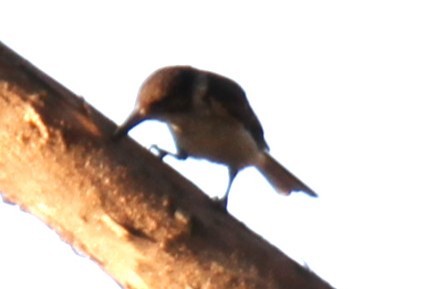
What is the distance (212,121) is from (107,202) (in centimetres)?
206

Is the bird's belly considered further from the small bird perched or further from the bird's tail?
the bird's tail

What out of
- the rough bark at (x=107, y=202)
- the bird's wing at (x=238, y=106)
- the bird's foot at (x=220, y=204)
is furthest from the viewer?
the bird's wing at (x=238, y=106)

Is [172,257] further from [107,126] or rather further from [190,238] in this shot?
[107,126]

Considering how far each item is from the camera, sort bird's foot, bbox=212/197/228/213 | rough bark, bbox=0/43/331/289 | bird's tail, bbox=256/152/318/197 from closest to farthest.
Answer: rough bark, bbox=0/43/331/289 → bird's foot, bbox=212/197/228/213 → bird's tail, bbox=256/152/318/197

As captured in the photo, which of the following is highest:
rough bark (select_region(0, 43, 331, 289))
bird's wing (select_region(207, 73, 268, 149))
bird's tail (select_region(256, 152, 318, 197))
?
rough bark (select_region(0, 43, 331, 289))

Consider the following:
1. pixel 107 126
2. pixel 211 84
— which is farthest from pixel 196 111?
pixel 107 126

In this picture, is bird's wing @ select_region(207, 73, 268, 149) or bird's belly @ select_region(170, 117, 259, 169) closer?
bird's belly @ select_region(170, 117, 259, 169)

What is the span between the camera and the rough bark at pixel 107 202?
3.14m

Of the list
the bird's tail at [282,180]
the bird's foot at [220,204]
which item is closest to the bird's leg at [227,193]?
the bird's foot at [220,204]

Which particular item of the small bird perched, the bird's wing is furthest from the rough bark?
the bird's wing

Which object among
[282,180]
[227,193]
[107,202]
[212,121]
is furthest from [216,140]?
[107,202]

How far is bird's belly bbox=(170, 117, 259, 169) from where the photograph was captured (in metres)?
5.08

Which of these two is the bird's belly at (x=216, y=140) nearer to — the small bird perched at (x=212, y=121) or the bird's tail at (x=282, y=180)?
the small bird perched at (x=212, y=121)

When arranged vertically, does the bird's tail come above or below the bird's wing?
below
